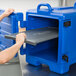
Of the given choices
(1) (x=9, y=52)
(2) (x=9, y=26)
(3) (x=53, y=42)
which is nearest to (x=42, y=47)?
(3) (x=53, y=42)

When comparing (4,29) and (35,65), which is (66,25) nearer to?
(35,65)

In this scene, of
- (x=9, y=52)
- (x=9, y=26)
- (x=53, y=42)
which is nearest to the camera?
(x=9, y=52)

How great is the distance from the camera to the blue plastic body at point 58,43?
691 mm

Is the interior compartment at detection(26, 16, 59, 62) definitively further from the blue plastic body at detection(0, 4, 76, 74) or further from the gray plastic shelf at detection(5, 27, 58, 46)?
A: the gray plastic shelf at detection(5, 27, 58, 46)

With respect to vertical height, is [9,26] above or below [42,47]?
above

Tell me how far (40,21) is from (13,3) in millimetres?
1599

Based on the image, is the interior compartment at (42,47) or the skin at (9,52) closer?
the skin at (9,52)

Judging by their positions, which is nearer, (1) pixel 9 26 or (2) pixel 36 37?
(2) pixel 36 37

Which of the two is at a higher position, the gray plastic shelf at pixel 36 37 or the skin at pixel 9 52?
the gray plastic shelf at pixel 36 37

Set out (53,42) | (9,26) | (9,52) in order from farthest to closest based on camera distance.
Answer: (53,42) → (9,26) → (9,52)

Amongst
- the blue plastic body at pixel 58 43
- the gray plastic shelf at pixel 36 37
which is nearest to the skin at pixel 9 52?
the gray plastic shelf at pixel 36 37

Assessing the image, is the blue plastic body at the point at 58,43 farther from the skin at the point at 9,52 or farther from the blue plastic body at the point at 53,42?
the skin at the point at 9,52

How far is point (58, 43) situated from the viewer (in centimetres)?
71

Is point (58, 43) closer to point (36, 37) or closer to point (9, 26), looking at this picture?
point (36, 37)
